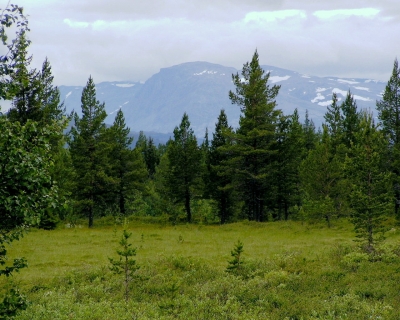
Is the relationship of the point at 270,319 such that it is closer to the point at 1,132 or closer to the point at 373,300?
the point at 373,300

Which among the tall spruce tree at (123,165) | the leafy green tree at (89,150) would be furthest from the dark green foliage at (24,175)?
the tall spruce tree at (123,165)

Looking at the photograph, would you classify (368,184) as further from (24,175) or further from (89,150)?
(89,150)

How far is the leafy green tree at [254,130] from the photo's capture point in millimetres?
38656

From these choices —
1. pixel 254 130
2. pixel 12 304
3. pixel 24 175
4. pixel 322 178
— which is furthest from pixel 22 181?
pixel 322 178

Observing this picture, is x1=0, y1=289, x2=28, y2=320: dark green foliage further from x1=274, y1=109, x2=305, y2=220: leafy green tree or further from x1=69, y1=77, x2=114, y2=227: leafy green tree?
x1=274, y1=109, x2=305, y2=220: leafy green tree

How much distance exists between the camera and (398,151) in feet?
119

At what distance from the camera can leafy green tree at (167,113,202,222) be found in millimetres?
43375

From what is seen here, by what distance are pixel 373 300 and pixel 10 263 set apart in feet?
66.0

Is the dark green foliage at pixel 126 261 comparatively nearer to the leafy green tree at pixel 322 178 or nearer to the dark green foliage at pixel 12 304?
the dark green foliage at pixel 12 304

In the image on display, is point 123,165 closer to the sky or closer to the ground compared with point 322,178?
closer to the sky

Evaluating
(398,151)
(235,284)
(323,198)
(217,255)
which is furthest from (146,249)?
(398,151)

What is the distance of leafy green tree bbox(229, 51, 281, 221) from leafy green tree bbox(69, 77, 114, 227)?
46.3 ft

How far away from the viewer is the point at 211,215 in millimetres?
52844

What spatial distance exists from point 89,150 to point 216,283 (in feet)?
87.5
